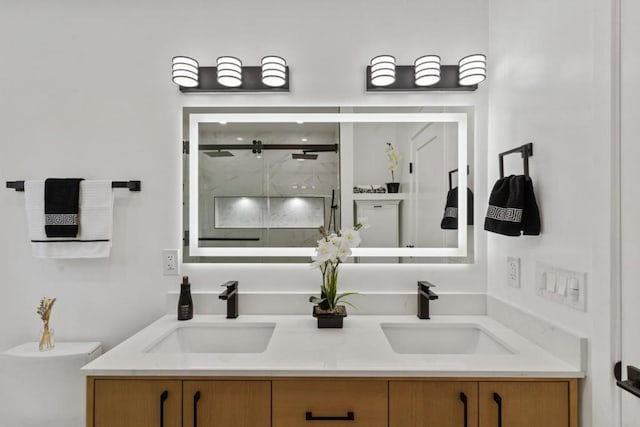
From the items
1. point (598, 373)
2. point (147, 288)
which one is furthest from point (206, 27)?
point (598, 373)

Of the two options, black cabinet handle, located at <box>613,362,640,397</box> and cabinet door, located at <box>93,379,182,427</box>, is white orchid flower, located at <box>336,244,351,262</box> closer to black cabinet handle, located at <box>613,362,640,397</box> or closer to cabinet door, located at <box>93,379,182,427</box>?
cabinet door, located at <box>93,379,182,427</box>

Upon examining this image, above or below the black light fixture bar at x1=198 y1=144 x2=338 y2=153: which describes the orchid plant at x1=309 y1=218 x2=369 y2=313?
below

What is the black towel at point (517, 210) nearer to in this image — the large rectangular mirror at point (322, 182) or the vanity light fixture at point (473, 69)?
the large rectangular mirror at point (322, 182)

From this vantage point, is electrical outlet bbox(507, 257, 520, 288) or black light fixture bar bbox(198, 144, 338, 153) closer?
electrical outlet bbox(507, 257, 520, 288)

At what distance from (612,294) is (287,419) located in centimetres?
100

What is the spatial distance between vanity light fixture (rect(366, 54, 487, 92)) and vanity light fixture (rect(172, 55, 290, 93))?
432 mm

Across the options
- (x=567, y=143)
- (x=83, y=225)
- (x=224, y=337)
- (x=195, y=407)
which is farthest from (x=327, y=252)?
(x=83, y=225)

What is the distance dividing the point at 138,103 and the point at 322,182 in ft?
3.18

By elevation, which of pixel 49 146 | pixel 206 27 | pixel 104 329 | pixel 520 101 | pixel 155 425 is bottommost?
pixel 155 425

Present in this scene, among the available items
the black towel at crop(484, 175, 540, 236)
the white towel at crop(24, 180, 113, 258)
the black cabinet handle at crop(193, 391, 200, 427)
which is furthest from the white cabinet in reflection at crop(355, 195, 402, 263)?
the white towel at crop(24, 180, 113, 258)

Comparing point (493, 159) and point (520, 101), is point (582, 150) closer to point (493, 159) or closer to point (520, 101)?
point (520, 101)

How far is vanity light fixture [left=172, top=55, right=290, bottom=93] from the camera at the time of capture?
1.57 meters

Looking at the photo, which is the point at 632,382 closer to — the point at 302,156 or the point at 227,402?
the point at 227,402

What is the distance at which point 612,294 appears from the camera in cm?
93
